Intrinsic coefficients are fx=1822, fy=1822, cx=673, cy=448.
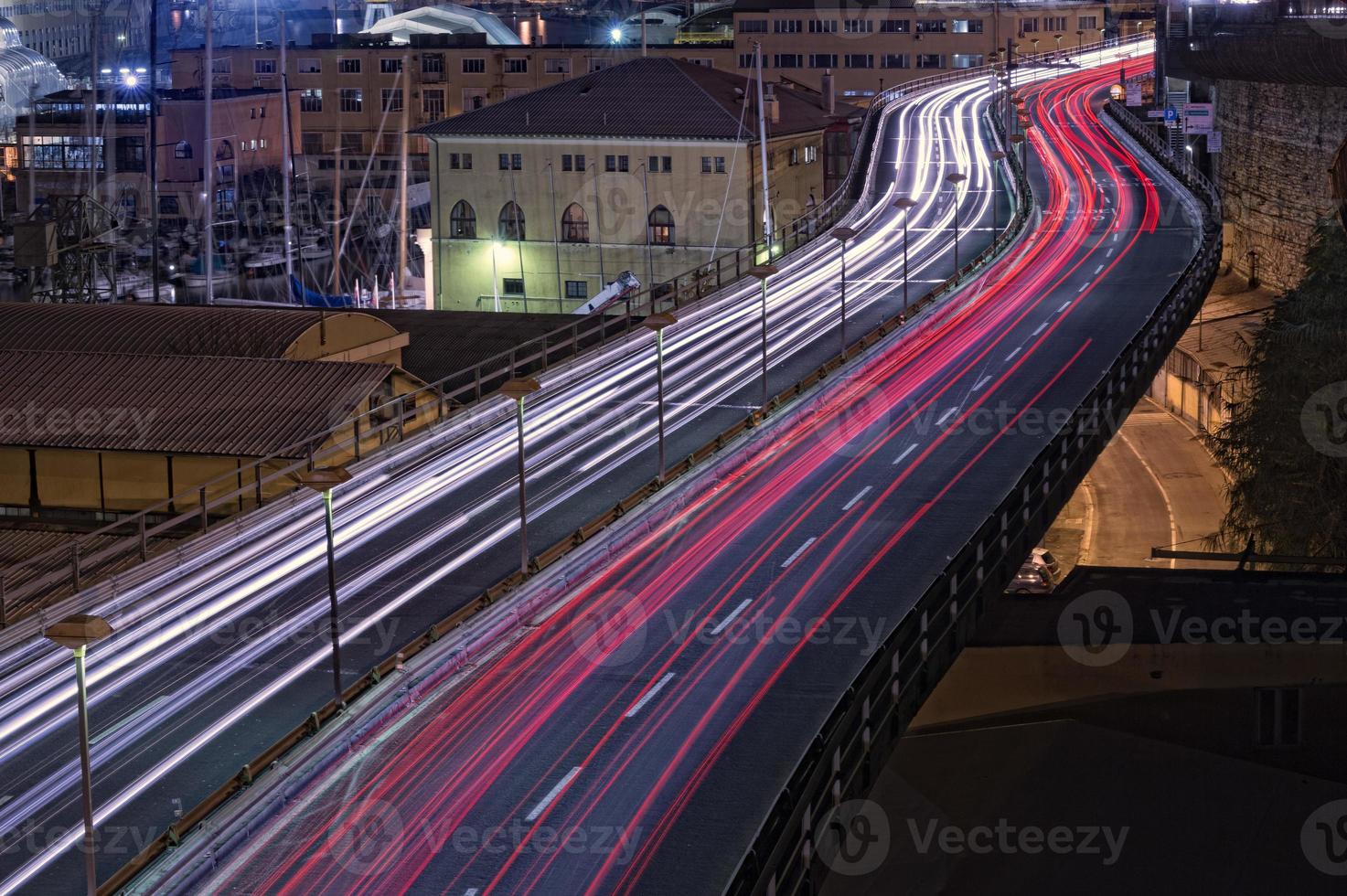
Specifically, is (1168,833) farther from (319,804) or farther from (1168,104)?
(1168,104)

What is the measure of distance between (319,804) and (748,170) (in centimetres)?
5418

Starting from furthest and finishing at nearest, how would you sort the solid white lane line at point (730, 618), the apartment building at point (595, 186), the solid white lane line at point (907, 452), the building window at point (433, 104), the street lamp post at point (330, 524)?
the building window at point (433, 104) < the apartment building at point (595, 186) < the solid white lane line at point (907, 452) < the solid white lane line at point (730, 618) < the street lamp post at point (330, 524)

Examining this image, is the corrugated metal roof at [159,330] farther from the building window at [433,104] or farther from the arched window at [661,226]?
the building window at [433,104]

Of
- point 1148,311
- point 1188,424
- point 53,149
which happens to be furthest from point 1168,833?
point 53,149

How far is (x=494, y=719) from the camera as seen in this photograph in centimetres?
2241

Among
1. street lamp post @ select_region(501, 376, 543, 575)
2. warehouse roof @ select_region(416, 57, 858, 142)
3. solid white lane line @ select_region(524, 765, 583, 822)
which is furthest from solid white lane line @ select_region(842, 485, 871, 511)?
warehouse roof @ select_region(416, 57, 858, 142)

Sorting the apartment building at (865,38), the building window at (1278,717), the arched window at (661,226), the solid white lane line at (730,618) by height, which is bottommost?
the building window at (1278,717)

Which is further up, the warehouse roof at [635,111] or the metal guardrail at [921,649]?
Result: the warehouse roof at [635,111]

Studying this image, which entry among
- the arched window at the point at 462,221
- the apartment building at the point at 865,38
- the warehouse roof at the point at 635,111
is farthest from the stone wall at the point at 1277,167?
the apartment building at the point at 865,38

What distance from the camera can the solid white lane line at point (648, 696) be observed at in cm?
2253

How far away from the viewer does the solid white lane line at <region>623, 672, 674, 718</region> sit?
73.9 feet

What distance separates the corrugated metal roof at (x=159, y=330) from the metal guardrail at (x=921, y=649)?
17.0 meters

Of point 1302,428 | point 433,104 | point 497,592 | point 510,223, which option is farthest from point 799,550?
point 433,104

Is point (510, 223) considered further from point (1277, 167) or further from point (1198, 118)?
point (1277, 167)
